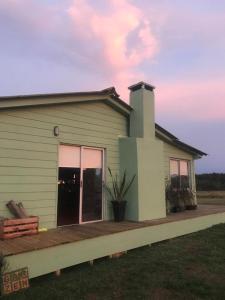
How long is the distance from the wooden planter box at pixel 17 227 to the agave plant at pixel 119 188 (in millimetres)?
2844

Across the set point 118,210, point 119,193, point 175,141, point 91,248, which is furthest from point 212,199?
point 91,248

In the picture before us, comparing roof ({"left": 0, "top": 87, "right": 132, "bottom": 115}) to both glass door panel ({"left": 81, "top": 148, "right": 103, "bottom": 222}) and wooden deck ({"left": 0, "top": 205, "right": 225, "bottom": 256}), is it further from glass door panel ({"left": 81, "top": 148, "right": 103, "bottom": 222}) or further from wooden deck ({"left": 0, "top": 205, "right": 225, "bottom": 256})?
wooden deck ({"left": 0, "top": 205, "right": 225, "bottom": 256})

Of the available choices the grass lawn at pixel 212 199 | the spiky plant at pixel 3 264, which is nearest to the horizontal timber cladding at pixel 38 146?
the spiky plant at pixel 3 264

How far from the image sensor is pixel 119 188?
916cm

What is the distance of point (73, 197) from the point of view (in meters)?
8.27

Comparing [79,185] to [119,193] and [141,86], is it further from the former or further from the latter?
[141,86]

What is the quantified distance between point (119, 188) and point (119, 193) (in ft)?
0.60

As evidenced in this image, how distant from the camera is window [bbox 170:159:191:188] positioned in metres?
12.0

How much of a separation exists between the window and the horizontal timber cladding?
12.7 ft

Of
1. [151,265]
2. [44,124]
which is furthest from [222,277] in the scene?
[44,124]

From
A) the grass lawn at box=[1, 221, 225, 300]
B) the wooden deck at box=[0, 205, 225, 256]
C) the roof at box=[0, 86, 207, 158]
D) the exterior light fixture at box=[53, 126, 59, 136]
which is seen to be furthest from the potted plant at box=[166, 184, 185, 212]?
the exterior light fixture at box=[53, 126, 59, 136]

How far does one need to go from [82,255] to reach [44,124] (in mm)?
3208

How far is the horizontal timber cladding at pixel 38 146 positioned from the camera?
693 cm

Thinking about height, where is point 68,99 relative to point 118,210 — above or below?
above
